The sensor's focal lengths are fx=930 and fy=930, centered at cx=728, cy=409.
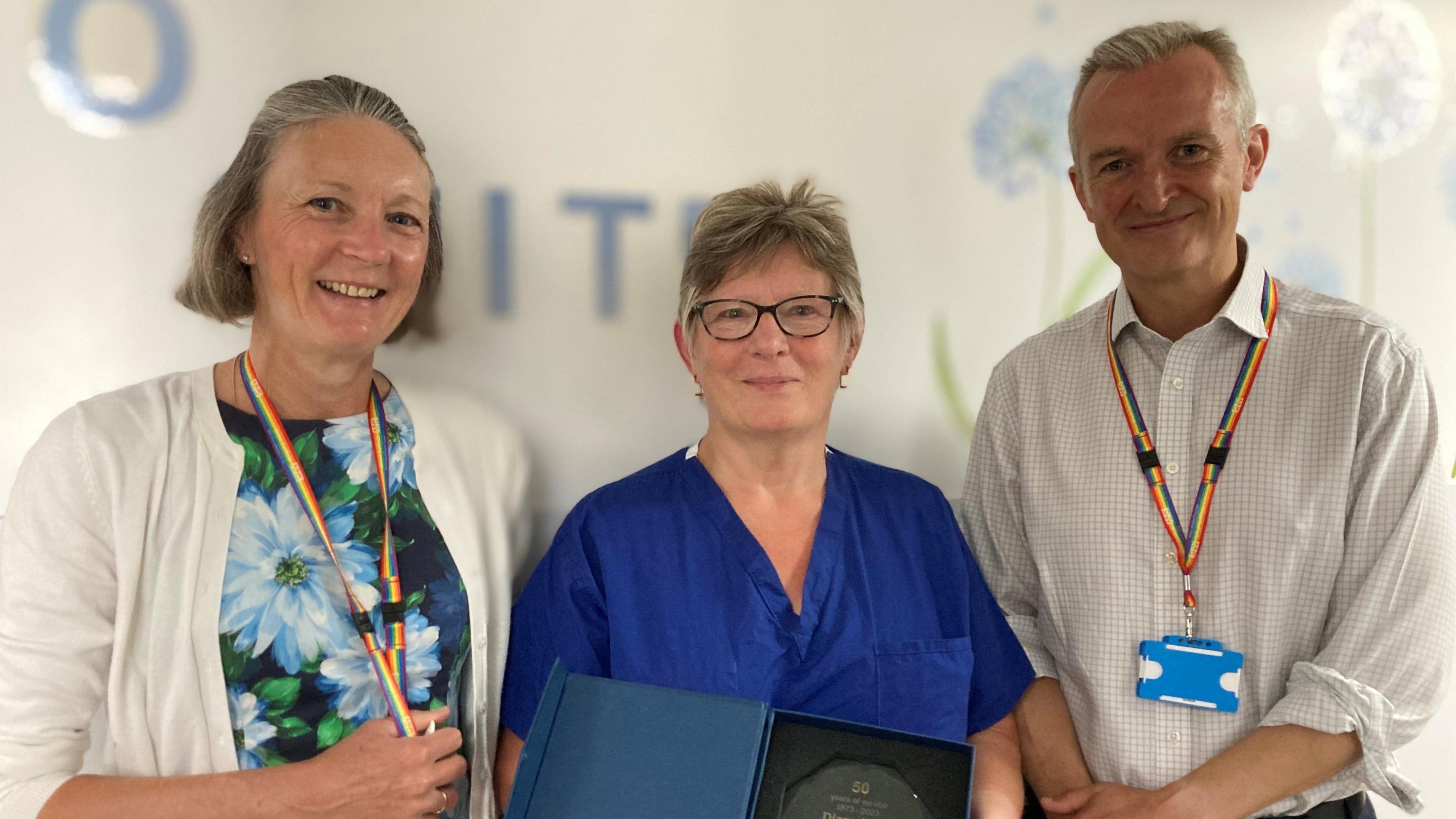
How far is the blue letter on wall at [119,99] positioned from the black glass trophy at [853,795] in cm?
158

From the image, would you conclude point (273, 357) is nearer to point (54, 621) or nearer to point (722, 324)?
point (54, 621)

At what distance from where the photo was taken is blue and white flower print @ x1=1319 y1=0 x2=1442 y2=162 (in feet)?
6.74

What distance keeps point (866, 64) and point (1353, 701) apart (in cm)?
142

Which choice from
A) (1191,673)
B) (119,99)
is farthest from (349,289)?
(1191,673)

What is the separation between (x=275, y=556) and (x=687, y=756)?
693 millimetres

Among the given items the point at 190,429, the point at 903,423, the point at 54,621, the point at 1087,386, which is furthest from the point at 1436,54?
the point at 54,621

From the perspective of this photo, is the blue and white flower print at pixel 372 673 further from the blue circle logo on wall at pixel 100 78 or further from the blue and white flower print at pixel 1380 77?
the blue and white flower print at pixel 1380 77

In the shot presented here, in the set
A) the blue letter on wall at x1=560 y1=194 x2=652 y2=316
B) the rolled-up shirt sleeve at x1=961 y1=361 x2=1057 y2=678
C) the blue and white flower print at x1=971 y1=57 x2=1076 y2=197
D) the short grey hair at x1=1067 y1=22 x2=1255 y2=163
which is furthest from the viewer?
the blue and white flower print at x1=971 y1=57 x2=1076 y2=197

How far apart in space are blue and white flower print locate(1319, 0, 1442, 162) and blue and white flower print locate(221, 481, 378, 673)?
2199 millimetres

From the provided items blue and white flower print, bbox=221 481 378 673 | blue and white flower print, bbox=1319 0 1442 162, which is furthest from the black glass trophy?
blue and white flower print, bbox=1319 0 1442 162

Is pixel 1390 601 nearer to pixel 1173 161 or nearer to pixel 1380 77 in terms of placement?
pixel 1173 161

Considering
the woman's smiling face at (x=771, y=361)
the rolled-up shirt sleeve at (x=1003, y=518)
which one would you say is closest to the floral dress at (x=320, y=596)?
the woman's smiling face at (x=771, y=361)

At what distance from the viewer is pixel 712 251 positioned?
5.05 feet

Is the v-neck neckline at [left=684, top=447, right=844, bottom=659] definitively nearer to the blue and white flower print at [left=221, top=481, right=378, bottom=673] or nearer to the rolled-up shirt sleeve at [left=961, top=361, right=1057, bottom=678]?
the rolled-up shirt sleeve at [left=961, top=361, right=1057, bottom=678]
